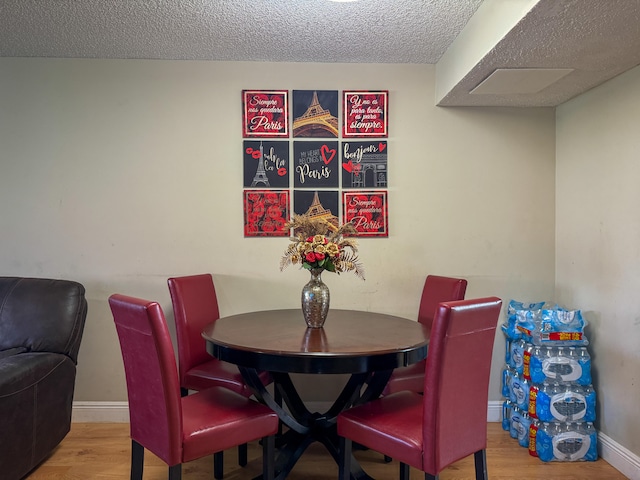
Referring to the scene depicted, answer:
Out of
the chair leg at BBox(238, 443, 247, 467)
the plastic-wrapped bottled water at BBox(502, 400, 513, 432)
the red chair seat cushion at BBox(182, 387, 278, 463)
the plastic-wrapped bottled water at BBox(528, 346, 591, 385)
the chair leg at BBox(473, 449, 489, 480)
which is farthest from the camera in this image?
the plastic-wrapped bottled water at BBox(502, 400, 513, 432)

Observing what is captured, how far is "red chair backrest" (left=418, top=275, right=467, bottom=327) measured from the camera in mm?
2705

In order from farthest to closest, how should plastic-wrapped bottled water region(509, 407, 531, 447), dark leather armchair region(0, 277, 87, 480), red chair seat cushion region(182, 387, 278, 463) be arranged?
plastic-wrapped bottled water region(509, 407, 531, 447), dark leather armchair region(0, 277, 87, 480), red chair seat cushion region(182, 387, 278, 463)

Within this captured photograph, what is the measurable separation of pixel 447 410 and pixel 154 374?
1.10m

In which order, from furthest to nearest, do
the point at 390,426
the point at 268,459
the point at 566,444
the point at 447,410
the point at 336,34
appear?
the point at 336,34 < the point at 566,444 < the point at 268,459 < the point at 390,426 < the point at 447,410

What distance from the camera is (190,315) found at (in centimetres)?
273

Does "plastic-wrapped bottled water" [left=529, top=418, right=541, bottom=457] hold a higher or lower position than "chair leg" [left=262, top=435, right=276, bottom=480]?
lower

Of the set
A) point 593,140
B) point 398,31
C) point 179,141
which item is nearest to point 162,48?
point 179,141

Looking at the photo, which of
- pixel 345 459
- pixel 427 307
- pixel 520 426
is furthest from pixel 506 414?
pixel 345 459

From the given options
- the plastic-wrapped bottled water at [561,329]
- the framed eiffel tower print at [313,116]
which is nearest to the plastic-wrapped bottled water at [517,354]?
the plastic-wrapped bottled water at [561,329]

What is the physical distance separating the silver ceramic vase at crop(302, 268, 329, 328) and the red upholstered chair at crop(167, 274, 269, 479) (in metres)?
0.48

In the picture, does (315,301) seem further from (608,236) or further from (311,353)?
(608,236)

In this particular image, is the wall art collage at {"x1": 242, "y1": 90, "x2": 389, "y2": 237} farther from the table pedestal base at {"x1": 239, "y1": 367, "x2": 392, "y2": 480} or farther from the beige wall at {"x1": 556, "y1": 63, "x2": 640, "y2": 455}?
the beige wall at {"x1": 556, "y1": 63, "x2": 640, "y2": 455}

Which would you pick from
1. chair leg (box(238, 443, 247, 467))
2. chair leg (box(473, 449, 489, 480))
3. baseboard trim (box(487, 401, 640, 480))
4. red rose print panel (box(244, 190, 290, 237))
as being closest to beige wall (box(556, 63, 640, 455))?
baseboard trim (box(487, 401, 640, 480))

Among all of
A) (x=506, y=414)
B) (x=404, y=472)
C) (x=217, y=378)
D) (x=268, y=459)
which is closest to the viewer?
(x=268, y=459)
